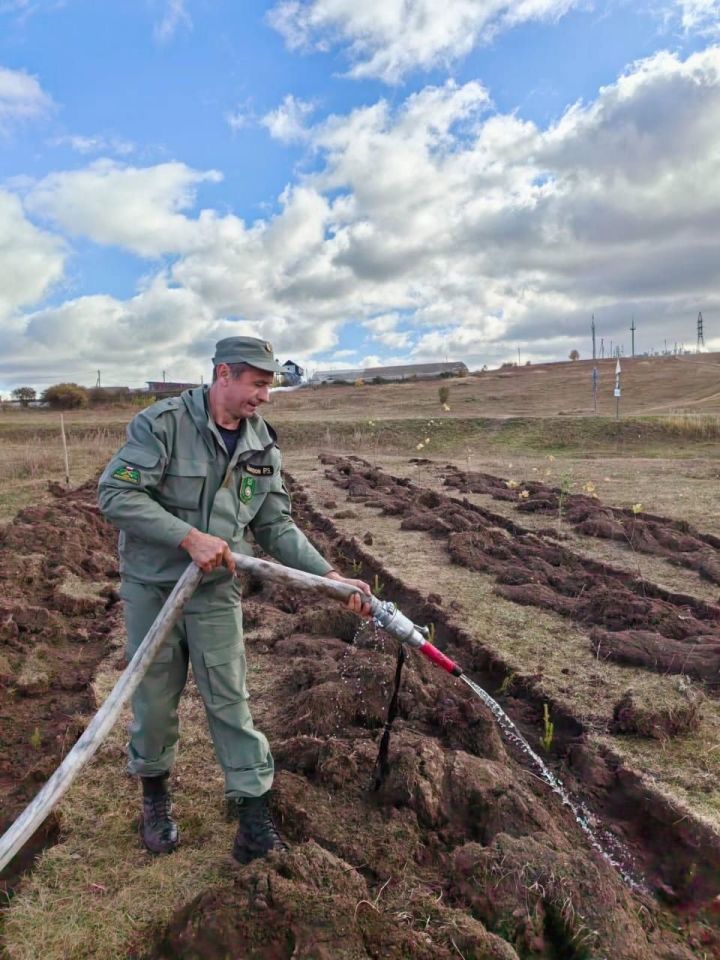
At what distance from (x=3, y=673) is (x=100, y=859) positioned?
8.06 feet

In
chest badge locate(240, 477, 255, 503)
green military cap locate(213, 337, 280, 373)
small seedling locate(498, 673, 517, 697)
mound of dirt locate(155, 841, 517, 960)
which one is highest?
green military cap locate(213, 337, 280, 373)

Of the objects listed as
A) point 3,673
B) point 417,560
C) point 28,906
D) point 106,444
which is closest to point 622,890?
point 28,906

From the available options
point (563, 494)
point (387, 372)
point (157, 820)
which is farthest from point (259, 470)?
point (387, 372)

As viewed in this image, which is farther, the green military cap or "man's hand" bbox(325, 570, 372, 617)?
"man's hand" bbox(325, 570, 372, 617)

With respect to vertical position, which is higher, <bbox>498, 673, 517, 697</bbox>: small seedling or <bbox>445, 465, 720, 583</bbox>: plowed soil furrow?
<bbox>445, 465, 720, 583</bbox>: plowed soil furrow

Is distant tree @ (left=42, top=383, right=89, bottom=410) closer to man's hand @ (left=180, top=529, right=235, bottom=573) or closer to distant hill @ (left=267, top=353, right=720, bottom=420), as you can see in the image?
distant hill @ (left=267, top=353, right=720, bottom=420)

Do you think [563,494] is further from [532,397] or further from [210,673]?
[532,397]

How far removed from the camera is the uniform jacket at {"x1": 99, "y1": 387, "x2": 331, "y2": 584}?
2684 mm

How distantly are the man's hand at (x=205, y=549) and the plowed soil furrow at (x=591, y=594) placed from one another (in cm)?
382

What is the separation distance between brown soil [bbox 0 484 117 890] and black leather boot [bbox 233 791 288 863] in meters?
1.04

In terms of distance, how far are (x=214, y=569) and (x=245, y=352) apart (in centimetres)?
89

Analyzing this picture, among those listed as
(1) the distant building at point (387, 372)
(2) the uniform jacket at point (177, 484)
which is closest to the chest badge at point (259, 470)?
(2) the uniform jacket at point (177, 484)

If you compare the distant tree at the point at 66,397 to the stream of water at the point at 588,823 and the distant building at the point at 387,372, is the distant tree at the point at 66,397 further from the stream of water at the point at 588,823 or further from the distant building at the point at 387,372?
the stream of water at the point at 588,823

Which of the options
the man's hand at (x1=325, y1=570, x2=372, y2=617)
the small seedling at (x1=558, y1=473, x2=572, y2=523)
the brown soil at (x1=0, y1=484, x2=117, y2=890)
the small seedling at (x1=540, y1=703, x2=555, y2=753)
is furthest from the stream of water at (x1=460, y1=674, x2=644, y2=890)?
the small seedling at (x1=558, y1=473, x2=572, y2=523)
